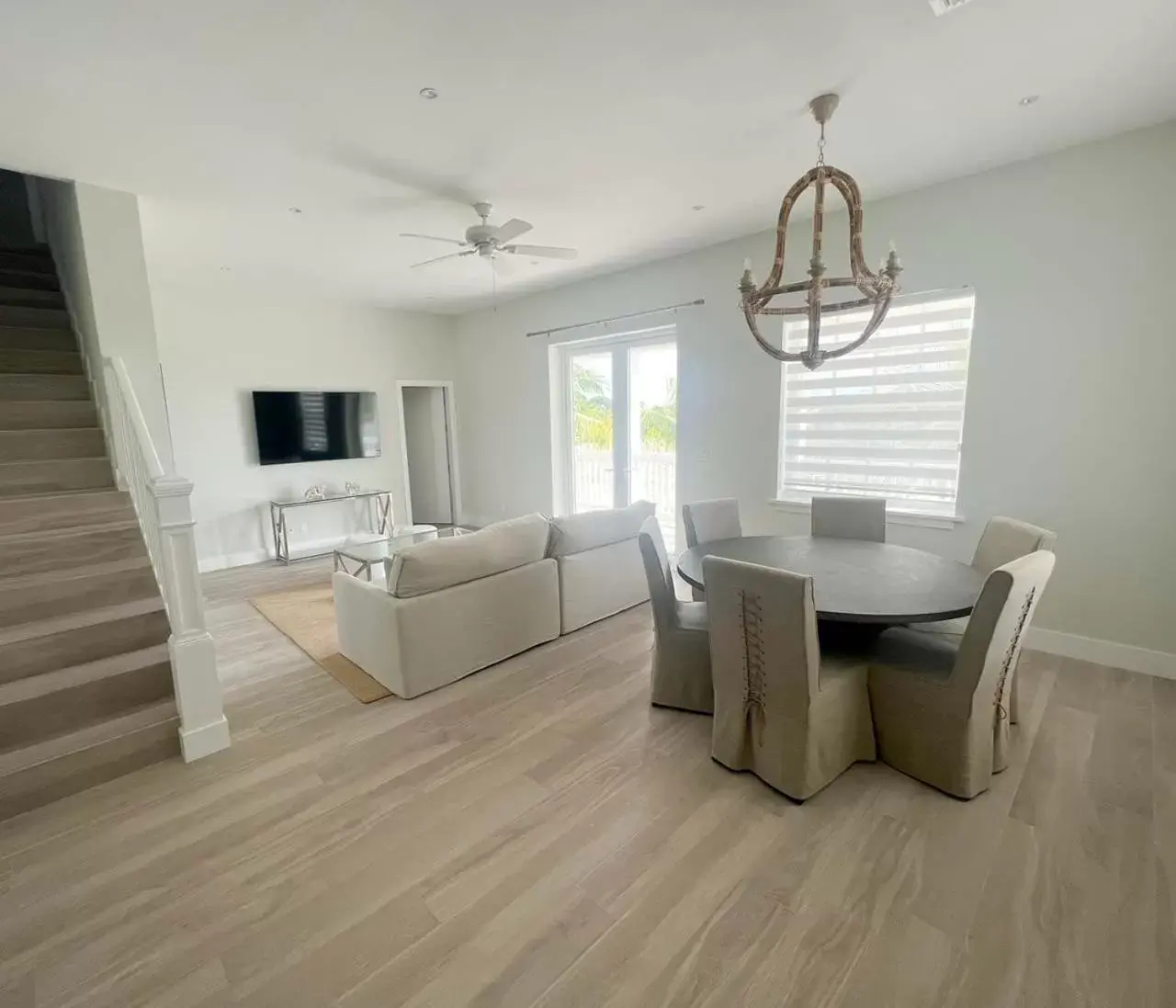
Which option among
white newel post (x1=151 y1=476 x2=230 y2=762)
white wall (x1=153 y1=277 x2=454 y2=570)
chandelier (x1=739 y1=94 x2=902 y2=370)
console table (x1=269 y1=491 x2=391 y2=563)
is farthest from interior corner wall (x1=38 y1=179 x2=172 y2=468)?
chandelier (x1=739 y1=94 x2=902 y2=370)

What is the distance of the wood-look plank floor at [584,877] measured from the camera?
1505 millimetres

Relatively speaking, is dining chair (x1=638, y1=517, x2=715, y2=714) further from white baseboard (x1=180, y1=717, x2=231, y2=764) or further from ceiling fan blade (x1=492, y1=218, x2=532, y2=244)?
white baseboard (x1=180, y1=717, x2=231, y2=764)

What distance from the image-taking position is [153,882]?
1.85 meters

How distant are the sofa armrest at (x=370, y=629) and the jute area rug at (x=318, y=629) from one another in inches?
2.5

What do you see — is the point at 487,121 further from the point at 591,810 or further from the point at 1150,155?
the point at 1150,155

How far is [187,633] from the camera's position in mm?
2473

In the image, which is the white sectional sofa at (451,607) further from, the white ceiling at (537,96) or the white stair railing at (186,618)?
the white ceiling at (537,96)

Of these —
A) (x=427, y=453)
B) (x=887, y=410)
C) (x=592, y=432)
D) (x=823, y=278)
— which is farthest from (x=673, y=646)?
(x=427, y=453)

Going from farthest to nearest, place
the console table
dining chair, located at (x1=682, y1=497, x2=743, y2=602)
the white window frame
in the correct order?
1. the console table
2. the white window frame
3. dining chair, located at (x1=682, y1=497, x2=743, y2=602)

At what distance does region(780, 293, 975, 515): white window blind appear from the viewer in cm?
360

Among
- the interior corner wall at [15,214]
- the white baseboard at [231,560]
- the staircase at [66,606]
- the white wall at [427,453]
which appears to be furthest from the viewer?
the white wall at [427,453]

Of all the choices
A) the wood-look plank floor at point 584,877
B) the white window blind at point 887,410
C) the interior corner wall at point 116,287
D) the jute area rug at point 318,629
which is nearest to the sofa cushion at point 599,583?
the wood-look plank floor at point 584,877

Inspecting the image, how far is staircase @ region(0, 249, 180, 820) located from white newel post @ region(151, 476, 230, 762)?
12cm

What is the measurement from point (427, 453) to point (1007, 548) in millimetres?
6697
